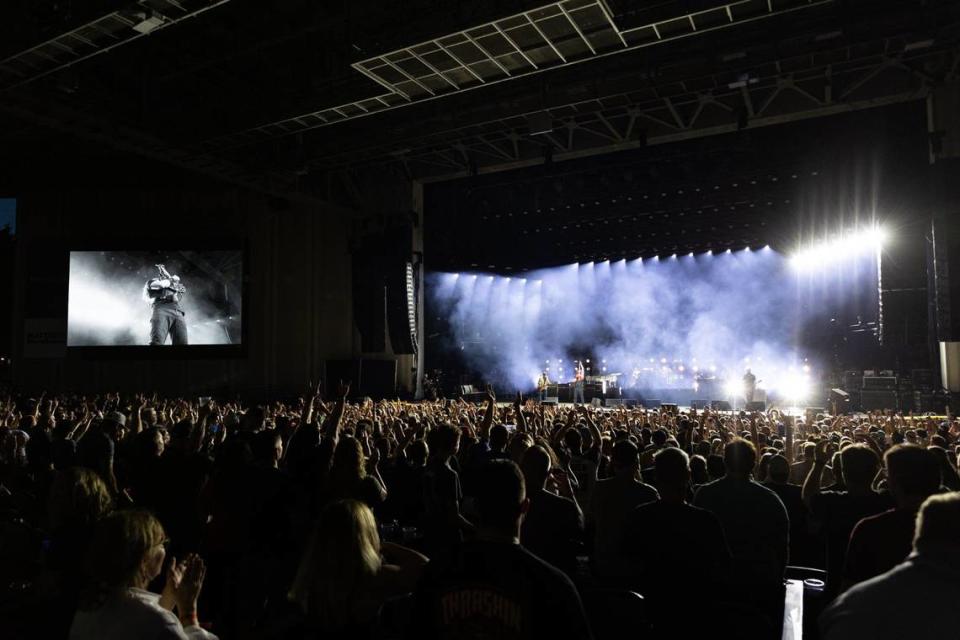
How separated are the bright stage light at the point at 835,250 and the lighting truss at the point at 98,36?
15.6 metres

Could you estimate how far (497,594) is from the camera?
1.79m

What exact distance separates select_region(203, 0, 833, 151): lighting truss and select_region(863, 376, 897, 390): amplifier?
10111 millimetres

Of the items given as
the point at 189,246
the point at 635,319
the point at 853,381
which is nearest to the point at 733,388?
the point at 853,381

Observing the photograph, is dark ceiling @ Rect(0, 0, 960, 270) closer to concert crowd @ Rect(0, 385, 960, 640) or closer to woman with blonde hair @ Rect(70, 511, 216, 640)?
concert crowd @ Rect(0, 385, 960, 640)

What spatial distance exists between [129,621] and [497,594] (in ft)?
3.77

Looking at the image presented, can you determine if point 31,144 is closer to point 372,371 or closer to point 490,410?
point 372,371

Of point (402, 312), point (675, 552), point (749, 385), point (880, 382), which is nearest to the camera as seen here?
point (675, 552)

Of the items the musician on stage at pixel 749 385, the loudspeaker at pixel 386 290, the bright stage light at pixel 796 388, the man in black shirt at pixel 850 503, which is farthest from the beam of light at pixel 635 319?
the man in black shirt at pixel 850 503

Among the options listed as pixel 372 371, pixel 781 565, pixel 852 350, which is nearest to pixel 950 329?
pixel 852 350

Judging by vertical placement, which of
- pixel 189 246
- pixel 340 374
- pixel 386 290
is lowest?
pixel 340 374

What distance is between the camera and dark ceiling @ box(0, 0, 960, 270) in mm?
9797

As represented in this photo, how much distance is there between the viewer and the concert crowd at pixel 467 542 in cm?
180

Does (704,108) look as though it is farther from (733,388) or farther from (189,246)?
(189,246)

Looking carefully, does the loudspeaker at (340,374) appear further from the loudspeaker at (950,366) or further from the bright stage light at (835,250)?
the loudspeaker at (950,366)
